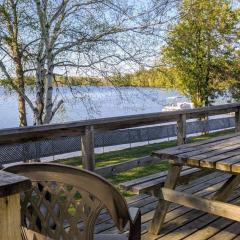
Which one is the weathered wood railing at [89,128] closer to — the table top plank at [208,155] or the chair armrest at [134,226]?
the table top plank at [208,155]

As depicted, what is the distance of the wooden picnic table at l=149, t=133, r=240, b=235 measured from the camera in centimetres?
234

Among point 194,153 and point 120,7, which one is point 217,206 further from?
point 120,7

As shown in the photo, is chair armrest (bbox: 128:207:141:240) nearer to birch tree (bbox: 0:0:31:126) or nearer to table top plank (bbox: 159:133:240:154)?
table top plank (bbox: 159:133:240:154)

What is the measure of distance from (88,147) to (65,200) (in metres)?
2.27

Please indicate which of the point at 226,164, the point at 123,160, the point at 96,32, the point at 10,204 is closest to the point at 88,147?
the point at 226,164

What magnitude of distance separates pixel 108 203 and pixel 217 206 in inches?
54.0

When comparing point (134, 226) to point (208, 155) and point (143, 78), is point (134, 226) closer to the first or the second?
point (208, 155)

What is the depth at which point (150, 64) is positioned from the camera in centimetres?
565

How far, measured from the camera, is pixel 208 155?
247cm

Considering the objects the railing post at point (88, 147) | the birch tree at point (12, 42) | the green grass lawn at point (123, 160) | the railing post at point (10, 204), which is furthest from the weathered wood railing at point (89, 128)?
the birch tree at point (12, 42)

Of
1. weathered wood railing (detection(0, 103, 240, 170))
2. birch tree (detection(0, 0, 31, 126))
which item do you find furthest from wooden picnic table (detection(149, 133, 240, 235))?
birch tree (detection(0, 0, 31, 126))

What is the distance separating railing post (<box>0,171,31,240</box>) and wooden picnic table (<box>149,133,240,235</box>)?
1576mm

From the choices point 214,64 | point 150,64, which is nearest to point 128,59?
point 150,64

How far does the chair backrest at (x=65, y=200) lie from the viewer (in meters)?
1.32
